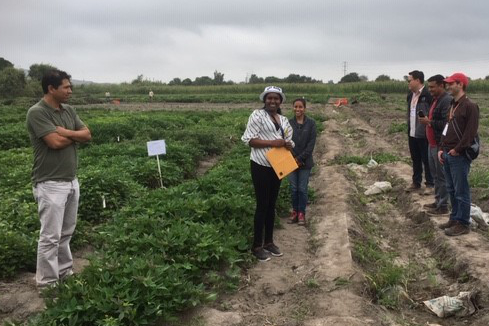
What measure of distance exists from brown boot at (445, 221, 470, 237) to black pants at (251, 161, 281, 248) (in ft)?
7.99

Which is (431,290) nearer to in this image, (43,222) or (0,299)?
(43,222)

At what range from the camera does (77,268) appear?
5.07 meters

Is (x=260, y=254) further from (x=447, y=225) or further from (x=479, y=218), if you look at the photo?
(x=479, y=218)

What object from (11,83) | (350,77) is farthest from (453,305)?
(350,77)

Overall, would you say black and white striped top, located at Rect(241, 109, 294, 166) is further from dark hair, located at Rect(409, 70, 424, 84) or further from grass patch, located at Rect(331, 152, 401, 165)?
grass patch, located at Rect(331, 152, 401, 165)

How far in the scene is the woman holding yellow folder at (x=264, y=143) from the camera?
198 inches

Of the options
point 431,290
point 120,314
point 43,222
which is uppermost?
point 43,222

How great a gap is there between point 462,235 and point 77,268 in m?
4.95

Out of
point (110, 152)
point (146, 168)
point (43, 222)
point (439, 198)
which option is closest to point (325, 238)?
point (439, 198)

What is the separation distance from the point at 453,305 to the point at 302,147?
3.03m

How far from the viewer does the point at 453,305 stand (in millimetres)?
4102

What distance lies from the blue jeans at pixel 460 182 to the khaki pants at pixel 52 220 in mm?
4659

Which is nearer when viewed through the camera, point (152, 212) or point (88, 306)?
point (88, 306)

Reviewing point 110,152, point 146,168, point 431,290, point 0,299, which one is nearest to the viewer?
point 0,299
